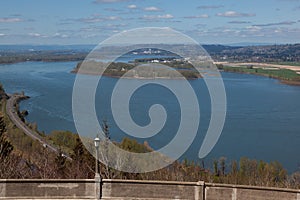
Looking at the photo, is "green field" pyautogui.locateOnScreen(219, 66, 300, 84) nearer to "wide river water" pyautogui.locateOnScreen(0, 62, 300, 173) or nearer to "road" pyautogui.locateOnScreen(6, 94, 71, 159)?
"wide river water" pyautogui.locateOnScreen(0, 62, 300, 173)

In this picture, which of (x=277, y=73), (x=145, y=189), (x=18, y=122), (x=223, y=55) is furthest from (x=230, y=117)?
(x=223, y=55)

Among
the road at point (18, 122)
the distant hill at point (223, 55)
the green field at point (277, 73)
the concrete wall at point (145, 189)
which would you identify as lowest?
the road at point (18, 122)

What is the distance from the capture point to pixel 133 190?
10.2 ft

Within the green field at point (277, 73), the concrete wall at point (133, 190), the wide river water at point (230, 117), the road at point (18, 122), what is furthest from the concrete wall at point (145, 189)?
the green field at point (277, 73)

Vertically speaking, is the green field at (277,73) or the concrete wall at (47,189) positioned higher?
the green field at (277,73)

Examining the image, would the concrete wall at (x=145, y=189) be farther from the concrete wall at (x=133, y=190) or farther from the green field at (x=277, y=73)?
the green field at (x=277, y=73)

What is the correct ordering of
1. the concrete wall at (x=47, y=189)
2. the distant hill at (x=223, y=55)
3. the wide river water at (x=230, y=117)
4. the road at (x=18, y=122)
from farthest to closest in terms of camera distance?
the distant hill at (x=223, y=55)
the road at (x=18, y=122)
the wide river water at (x=230, y=117)
the concrete wall at (x=47, y=189)

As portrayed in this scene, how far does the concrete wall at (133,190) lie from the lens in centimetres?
303

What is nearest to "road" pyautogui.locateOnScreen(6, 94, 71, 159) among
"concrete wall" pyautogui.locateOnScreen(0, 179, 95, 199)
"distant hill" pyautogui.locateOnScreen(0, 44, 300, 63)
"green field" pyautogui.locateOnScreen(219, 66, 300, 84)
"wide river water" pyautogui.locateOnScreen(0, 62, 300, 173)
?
"wide river water" pyautogui.locateOnScreen(0, 62, 300, 173)

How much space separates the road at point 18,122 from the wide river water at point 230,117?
549mm

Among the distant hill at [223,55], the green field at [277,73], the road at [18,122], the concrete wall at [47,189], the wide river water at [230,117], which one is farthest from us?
the distant hill at [223,55]

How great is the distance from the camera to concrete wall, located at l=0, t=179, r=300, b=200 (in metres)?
3.03

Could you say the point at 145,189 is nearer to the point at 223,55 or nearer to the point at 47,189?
the point at 47,189

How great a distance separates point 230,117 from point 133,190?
13047 mm
